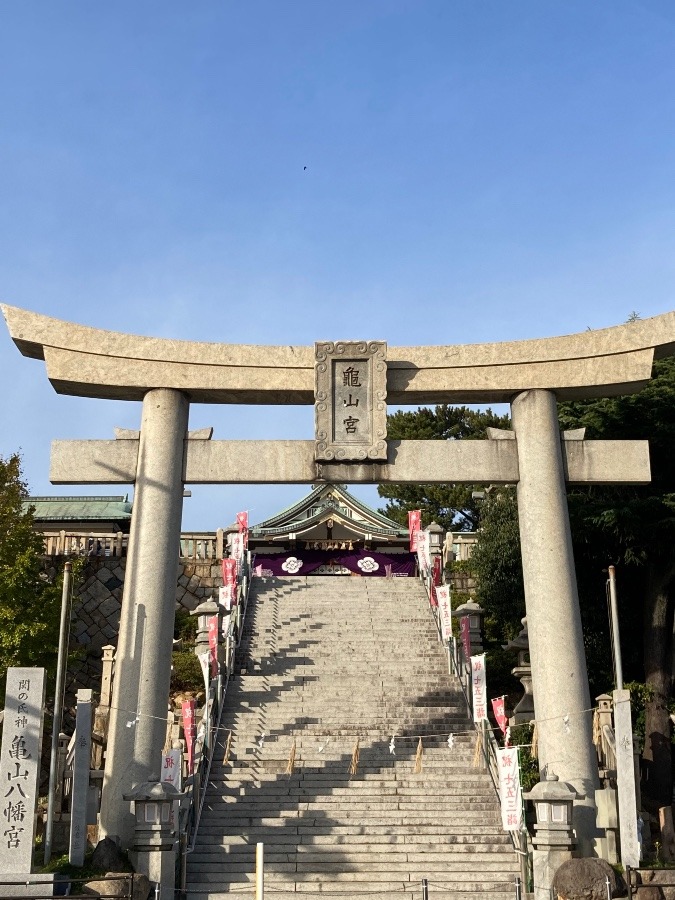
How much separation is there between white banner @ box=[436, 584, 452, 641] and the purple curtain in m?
14.0

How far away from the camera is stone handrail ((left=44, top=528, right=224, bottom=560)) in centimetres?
3000

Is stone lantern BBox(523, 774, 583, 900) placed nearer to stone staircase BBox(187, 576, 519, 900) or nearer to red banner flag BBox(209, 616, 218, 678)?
stone staircase BBox(187, 576, 519, 900)

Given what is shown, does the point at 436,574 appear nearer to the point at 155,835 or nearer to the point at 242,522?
the point at 242,522

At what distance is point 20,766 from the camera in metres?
12.4

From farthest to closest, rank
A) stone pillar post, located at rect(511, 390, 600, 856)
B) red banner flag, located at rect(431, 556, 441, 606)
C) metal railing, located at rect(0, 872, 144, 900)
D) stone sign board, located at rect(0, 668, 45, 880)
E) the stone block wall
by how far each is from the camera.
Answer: the stone block wall < red banner flag, located at rect(431, 556, 441, 606) < stone pillar post, located at rect(511, 390, 600, 856) < stone sign board, located at rect(0, 668, 45, 880) < metal railing, located at rect(0, 872, 144, 900)

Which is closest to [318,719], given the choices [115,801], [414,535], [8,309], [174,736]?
[174,736]

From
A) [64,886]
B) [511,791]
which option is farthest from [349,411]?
[64,886]

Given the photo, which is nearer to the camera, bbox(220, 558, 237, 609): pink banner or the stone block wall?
bbox(220, 558, 237, 609): pink banner

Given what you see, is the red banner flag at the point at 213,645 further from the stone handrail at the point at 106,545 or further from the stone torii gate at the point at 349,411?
the stone handrail at the point at 106,545

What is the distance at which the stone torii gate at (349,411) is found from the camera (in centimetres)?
1553

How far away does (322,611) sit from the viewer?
81.7ft

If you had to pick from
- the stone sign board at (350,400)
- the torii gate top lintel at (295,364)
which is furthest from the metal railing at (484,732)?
the torii gate top lintel at (295,364)

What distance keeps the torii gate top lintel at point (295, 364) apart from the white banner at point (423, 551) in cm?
1090

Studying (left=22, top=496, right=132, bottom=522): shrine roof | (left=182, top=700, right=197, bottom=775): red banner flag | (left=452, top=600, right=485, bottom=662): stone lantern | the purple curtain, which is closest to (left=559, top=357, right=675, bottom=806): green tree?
(left=452, top=600, right=485, bottom=662): stone lantern
